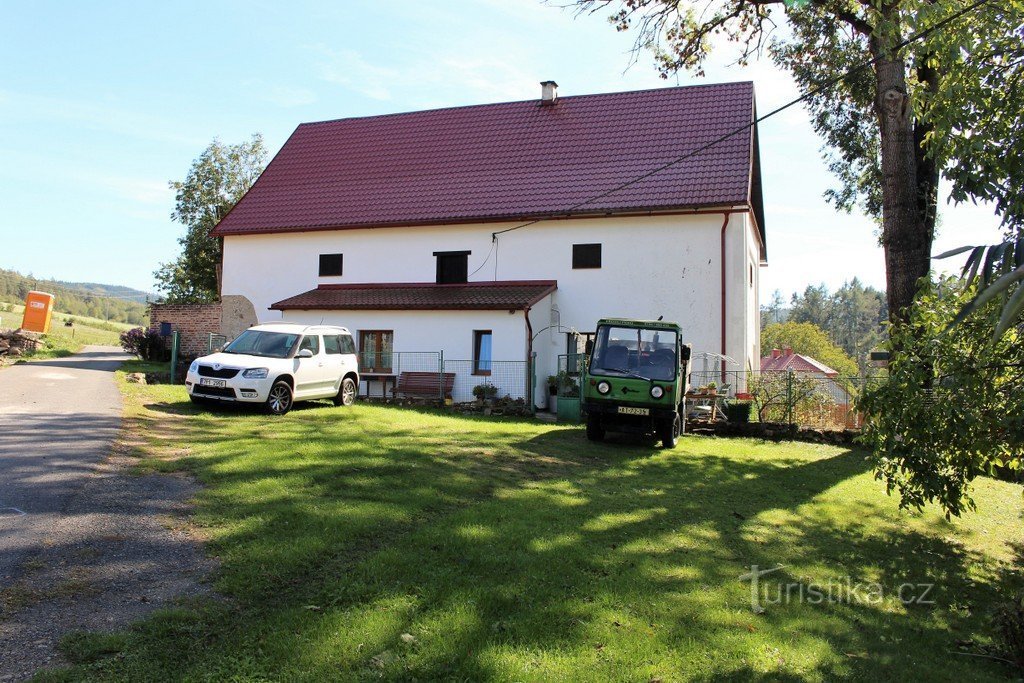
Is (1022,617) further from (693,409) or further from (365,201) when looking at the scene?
(365,201)

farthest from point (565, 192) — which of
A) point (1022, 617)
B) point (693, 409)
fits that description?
point (1022, 617)

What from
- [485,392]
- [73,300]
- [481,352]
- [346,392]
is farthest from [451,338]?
[73,300]

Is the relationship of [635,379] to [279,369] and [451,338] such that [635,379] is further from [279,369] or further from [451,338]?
[451,338]

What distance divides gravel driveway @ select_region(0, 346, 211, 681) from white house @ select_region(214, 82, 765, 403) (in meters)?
12.6

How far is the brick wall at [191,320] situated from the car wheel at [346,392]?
39.0 feet

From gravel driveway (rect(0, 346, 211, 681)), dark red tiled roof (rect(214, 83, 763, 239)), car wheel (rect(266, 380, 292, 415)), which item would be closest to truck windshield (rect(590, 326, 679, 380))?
car wheel (rect(266, 380, 292, 415))

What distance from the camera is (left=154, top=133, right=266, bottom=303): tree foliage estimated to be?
41.9 metres

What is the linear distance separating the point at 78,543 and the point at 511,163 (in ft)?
72.6

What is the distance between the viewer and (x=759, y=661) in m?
4.63

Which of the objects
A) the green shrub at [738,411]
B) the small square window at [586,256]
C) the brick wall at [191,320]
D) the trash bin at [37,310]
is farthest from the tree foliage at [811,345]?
the trash bin at [37,310]

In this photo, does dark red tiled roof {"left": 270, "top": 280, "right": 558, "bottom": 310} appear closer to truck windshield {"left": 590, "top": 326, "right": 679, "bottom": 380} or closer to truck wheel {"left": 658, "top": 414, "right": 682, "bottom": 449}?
truck windshield {"left": 590, "top": 326, "right": 679, "bottom": 380}

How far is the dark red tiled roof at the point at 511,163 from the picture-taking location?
2250 centimetres

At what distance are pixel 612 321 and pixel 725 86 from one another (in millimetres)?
14909

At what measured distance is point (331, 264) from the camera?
25.9 meters
